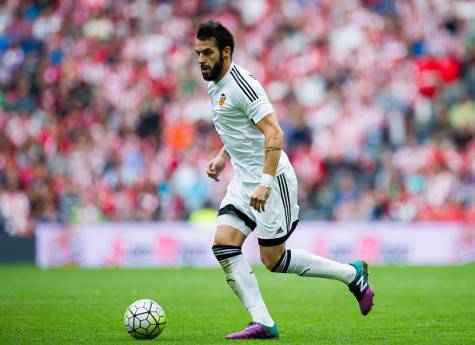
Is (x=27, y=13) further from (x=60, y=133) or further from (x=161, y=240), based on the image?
(x=161, y=240)

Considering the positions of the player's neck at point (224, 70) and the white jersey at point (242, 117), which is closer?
the white jersey at point (242, 117)

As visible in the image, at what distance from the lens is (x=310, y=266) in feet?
27.6

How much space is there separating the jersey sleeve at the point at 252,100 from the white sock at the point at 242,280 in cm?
110

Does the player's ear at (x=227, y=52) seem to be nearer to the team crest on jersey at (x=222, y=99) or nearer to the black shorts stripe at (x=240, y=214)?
the team crest on jersey at (x=222, y=99)

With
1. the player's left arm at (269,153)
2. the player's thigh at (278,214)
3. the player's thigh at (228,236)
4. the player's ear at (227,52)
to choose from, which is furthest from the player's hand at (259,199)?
the player's ear at (227,52)

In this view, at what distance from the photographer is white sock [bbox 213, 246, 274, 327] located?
26.4 feet

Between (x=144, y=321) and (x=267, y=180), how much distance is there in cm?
154

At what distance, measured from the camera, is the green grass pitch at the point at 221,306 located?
829 cm

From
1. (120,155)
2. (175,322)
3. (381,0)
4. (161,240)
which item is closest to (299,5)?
(381,0)

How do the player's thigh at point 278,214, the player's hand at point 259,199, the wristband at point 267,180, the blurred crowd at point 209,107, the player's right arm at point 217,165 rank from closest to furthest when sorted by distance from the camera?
the player's hand at point 259,199 < the wristband at point 267,180 < the player's thigh at point 278,214 < the player's right arm at point 217,165 < the blurred crowd at point 209,107

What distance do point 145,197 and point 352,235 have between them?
14.4 ft

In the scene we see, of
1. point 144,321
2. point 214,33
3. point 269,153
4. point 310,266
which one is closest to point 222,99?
point 214,33

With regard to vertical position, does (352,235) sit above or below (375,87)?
below

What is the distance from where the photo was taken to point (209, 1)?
25.4m
